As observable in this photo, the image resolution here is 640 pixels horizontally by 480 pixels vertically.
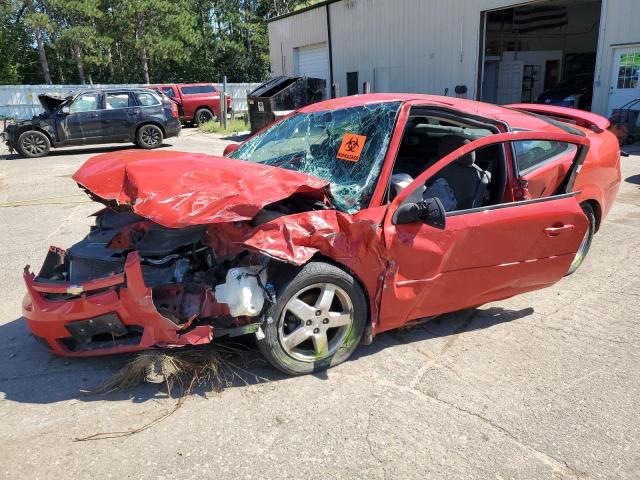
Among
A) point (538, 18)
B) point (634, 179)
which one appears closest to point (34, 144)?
point (634, 179)

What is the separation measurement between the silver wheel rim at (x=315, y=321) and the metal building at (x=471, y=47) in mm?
13044

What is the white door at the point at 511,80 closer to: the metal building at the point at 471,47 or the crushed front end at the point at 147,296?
the metal building at the point at 471,47

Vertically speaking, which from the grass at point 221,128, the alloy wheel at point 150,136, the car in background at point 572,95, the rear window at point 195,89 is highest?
the rear window at point 195,89

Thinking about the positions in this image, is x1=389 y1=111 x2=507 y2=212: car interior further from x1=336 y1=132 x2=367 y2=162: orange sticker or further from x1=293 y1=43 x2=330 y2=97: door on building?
x1=293 y1=43 x2=330 y2=97: door on building

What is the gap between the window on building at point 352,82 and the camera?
21641mm

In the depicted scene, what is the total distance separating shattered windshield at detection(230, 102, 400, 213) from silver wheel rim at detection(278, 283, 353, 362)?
55 centimetres

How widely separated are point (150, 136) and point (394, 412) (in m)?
14.1

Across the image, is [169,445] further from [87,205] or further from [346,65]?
[346,65]

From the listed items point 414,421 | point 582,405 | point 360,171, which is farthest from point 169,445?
point 582,405

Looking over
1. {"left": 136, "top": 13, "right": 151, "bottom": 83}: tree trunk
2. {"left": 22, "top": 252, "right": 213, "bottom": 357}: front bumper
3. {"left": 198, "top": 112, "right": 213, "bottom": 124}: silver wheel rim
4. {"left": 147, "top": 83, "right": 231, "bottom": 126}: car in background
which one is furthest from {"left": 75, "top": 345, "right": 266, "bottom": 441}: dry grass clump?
{"left": 136, "top": 13, "right": 151, "bottom": 83}: tree trunk

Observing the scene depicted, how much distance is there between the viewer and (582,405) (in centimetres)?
297

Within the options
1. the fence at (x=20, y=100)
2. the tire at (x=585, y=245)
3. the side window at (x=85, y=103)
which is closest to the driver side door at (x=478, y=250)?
the tire at (x=585, y=245)

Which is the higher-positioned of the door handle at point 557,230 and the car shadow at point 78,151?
the door handle at point 557,230

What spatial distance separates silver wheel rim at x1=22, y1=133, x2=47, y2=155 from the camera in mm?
14023
